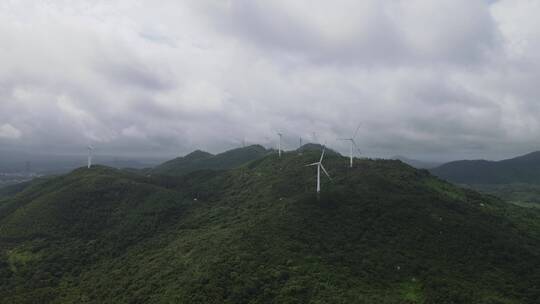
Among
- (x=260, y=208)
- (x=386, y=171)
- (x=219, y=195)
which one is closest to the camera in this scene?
(x=260, y=208)

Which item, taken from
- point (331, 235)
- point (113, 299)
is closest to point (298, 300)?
point (331, 235)

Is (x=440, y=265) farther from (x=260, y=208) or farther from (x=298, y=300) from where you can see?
(x=260, y=208)

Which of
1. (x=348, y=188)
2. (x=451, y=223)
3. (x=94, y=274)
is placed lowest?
(x=94, y=274)

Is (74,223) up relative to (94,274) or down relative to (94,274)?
up

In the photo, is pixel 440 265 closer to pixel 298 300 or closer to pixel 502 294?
pixel 502 294

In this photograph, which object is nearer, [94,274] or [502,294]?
[502,294]

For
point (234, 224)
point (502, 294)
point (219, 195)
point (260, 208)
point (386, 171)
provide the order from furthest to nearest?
1. point (219, 195)
2. point (386, 171)
3. point (260, 208)
4. point (234, 224)
5. point (502, 294)
